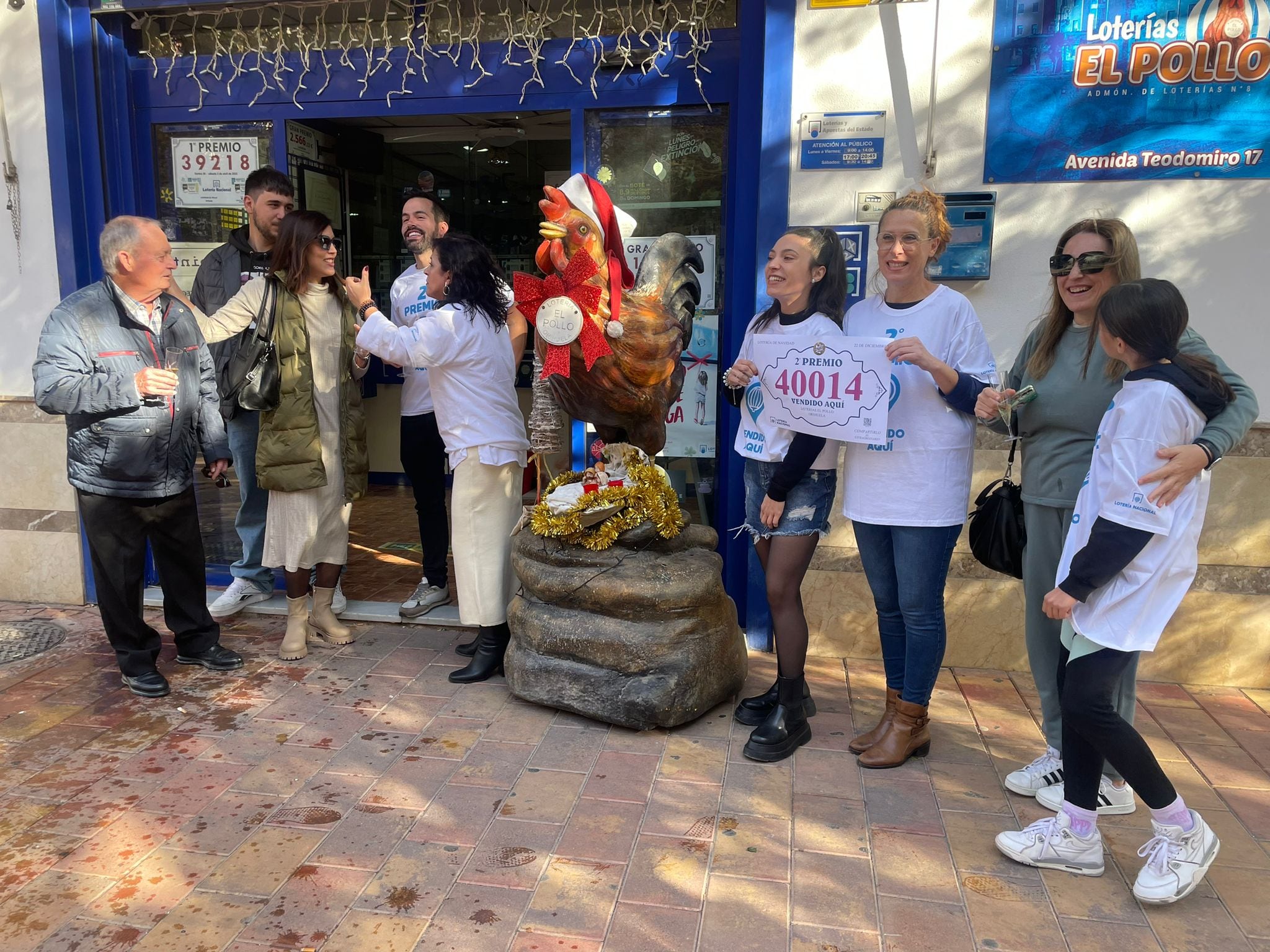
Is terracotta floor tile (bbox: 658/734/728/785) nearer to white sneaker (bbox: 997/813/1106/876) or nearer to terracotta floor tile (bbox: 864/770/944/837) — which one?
terracotta floor tile (bbox: 864/770/944/837)

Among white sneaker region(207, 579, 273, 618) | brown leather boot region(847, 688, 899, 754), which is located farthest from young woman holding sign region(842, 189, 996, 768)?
white sneaker region(207, 579, 273, 618)

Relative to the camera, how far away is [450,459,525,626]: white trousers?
4.17 meters

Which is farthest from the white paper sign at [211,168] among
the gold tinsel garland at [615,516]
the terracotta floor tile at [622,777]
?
the terracotta floor tile at [622,777]

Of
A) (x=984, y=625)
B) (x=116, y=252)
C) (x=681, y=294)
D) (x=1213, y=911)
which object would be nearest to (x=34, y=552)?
(x=116, y=252)

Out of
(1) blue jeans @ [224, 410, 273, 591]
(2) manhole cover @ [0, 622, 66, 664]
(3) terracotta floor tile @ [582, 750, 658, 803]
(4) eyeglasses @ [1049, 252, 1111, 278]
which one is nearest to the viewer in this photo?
(4) eyeglasses @ [1049, 252, 1111, 278]

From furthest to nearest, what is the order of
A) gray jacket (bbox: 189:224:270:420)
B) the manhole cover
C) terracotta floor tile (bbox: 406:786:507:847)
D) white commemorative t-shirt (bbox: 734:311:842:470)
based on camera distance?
gray jacket (bbox: 189:224:270:420), the manhole cover, white commemorative t-shirt (bbox: 734:311:842:470), terracotta floor tile (bbox: 406:786:507:847)

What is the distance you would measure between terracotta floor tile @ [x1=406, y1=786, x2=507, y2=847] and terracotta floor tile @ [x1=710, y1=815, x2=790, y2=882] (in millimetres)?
760

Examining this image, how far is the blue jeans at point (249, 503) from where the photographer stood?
501cm

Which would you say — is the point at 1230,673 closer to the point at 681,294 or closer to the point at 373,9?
the point at 681,294

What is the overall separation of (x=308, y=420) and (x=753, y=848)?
2.71m

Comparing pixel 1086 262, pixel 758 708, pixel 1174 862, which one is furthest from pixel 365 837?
pixel 1086 262

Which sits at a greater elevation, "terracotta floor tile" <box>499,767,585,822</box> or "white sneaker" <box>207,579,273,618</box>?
"white sneaker" <box>207,579,273,618</box>

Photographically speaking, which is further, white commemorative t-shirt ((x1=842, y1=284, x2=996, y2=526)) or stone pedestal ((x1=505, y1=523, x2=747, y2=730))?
stone pedestal ((x1=505, y1=523, x2=747, y2=730))

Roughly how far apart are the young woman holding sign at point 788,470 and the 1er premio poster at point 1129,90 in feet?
4.55
